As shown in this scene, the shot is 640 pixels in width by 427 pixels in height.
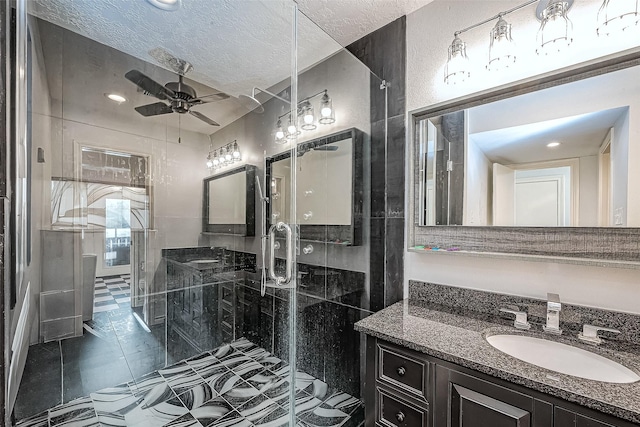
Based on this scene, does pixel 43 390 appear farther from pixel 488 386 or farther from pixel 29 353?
pixel 488 386

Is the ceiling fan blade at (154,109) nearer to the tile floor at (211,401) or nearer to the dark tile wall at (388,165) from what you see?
the dark tile wall at (388,165)

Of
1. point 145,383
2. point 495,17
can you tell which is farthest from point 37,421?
Result: point 495,17

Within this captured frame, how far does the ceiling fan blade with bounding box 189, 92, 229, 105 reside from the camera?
6.76ft

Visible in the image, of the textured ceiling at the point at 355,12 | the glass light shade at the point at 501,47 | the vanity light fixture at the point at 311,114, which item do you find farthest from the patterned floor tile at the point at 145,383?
the glass light shade at the point at 501,47

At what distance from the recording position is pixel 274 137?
2139mm

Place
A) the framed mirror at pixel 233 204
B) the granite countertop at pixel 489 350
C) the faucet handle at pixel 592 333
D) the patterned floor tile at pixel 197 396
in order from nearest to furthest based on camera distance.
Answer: the granite countertop at pixel 489 350 → the faucet handle at pixel 592 333 → the patterned floor tile at pixel 197 396 → the framed mirror at pixel 233 204

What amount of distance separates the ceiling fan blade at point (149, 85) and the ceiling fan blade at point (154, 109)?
6 cm

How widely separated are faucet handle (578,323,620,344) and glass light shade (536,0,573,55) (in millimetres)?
1238

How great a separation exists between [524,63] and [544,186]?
0.63 metres

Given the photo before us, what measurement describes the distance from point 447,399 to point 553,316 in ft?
2.02

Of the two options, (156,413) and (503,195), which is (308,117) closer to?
(503,195)

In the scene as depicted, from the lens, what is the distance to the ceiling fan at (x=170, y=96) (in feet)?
6.04

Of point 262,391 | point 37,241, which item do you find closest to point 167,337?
point 262,391

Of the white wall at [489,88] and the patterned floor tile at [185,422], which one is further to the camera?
the patterned floor tile at [185,422]
